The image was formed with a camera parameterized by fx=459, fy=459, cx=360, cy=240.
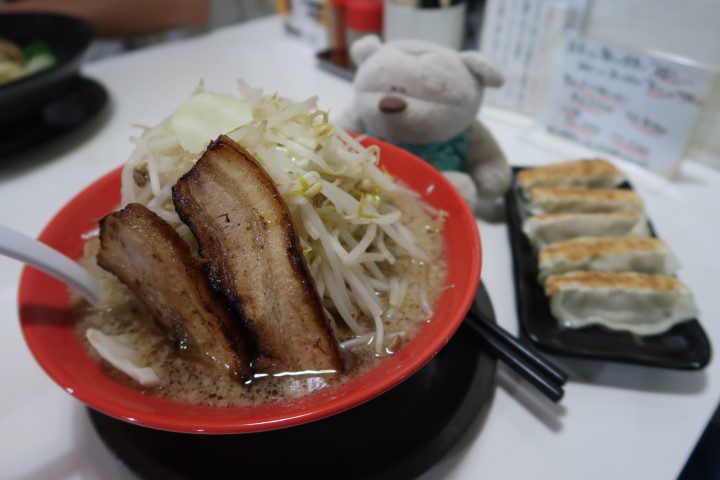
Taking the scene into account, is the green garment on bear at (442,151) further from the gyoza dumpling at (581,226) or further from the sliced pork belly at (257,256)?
the sliced pork belly at (257,256)

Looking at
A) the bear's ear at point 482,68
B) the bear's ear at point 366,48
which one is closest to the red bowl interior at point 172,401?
the bear's ear at point 482,68

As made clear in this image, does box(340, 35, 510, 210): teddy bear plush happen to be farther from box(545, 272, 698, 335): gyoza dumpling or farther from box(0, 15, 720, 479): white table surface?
box(545, 272, 698, 335): gyoza dumpling

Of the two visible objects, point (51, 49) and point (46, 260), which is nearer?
point (46, 260)

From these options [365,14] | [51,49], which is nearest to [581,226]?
[365,14]

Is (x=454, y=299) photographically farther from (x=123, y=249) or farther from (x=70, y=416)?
(x=70, y=416)

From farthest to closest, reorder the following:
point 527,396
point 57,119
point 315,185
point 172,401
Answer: point 57,119
point 527,396
point 315,185
point 172,401

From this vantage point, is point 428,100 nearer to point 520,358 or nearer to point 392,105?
point 392,105

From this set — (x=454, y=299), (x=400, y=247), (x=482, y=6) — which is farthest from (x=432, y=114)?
(x=482, y=6)
